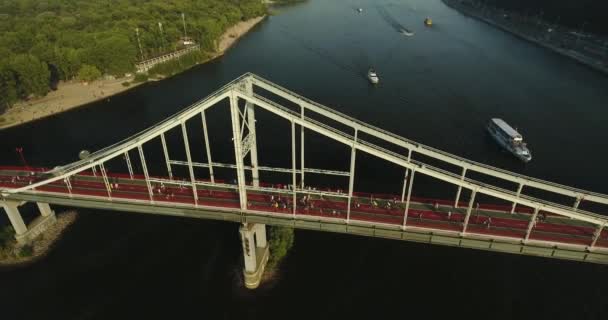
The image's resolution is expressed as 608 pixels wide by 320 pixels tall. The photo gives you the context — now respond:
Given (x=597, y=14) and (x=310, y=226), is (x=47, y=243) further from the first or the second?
(x=597, y=14)

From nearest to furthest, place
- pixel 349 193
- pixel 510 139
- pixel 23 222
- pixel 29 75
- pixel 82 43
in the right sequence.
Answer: pixel 349 193 → pixel 23 222 → pixel 510 139 → pixel 29 75 → pixel 82 43

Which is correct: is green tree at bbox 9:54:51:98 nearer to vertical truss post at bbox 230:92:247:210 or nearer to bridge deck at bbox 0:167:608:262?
bridge deck at bbox 0:167:608:262

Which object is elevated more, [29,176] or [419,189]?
[29,176]

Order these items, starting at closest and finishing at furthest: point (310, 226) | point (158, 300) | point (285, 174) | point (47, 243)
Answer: point (310, 226), point (158, 300), point (47, 243), point (285, 174)

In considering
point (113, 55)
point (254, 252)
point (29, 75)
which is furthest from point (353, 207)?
point (113, 55)

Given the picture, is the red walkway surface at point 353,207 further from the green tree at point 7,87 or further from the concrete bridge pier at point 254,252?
the green tree at point 7,87

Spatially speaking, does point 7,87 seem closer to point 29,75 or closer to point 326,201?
point 29,75

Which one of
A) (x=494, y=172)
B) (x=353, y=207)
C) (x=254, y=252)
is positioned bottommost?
(x=254, y=252)

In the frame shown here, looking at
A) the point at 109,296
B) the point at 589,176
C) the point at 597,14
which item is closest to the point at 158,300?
the point at 109,296
